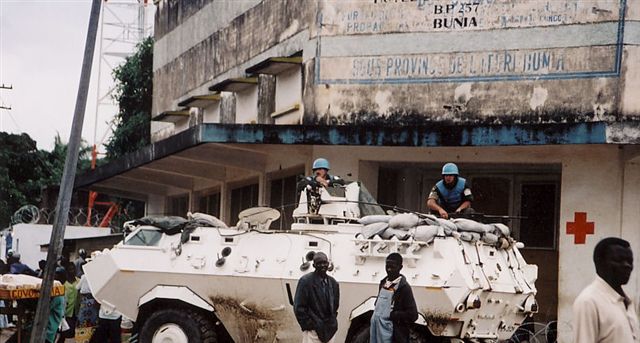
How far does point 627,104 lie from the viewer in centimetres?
1975

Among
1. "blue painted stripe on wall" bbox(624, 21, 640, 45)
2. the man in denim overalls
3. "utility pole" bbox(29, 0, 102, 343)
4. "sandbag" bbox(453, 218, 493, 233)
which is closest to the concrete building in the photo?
"blue painted stripe on wall" bbox(624, 21, 640, 45)

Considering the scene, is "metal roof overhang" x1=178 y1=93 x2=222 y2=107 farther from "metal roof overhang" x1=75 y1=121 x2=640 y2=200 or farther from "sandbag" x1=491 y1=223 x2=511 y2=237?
"sandbag" x1=491 y1=223 x2=511 y2=237

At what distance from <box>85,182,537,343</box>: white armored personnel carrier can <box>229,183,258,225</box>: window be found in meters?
11.1

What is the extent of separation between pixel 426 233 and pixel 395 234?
0.42 meters

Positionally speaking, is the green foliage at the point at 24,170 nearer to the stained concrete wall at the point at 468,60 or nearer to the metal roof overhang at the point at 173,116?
the metal roof overhang at the point at 173,116

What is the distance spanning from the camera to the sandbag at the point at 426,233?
49.5 ft

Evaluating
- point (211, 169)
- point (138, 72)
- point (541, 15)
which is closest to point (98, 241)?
Answer: point (211, 169)

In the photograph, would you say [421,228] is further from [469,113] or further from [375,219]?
[469,113]

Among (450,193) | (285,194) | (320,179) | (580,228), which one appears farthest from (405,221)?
(285,194)

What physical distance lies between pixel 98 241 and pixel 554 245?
55.7 ft

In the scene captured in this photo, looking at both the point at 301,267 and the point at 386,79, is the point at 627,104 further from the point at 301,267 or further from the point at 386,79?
the point at 301,267

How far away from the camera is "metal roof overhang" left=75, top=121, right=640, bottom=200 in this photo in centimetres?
1939

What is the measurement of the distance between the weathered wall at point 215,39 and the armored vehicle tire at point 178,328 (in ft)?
29.6

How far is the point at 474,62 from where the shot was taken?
21.5 m
